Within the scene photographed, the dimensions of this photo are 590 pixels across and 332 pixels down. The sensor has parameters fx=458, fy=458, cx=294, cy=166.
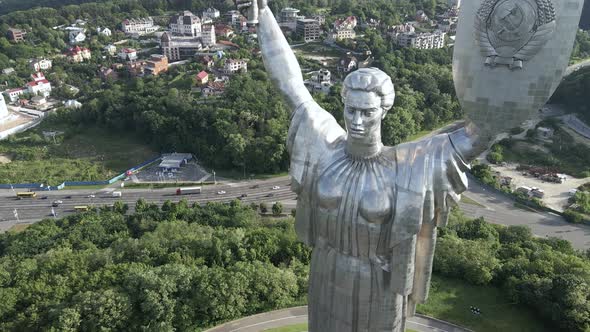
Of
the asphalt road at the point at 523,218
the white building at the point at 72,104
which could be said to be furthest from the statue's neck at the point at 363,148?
the white building at the point at 72,104

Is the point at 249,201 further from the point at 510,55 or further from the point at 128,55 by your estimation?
the point at 128,55

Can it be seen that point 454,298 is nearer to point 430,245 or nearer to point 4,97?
point 430,245

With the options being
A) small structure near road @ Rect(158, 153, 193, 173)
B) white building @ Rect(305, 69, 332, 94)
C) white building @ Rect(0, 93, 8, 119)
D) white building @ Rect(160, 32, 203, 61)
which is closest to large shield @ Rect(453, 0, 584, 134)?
small structure near road @ Rect(158, 153, 193, 173)

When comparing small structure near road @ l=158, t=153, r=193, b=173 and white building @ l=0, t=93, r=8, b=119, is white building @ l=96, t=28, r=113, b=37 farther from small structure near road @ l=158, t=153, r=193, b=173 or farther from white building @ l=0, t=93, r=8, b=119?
small structure near road @ l=158, t=153, r=193, b=173

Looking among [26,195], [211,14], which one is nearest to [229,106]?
[26,195]

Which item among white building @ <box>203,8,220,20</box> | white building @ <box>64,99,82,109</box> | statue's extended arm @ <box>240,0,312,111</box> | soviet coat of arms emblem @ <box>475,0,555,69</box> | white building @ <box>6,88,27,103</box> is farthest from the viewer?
white building @ <box>203,8,220,20</box>
